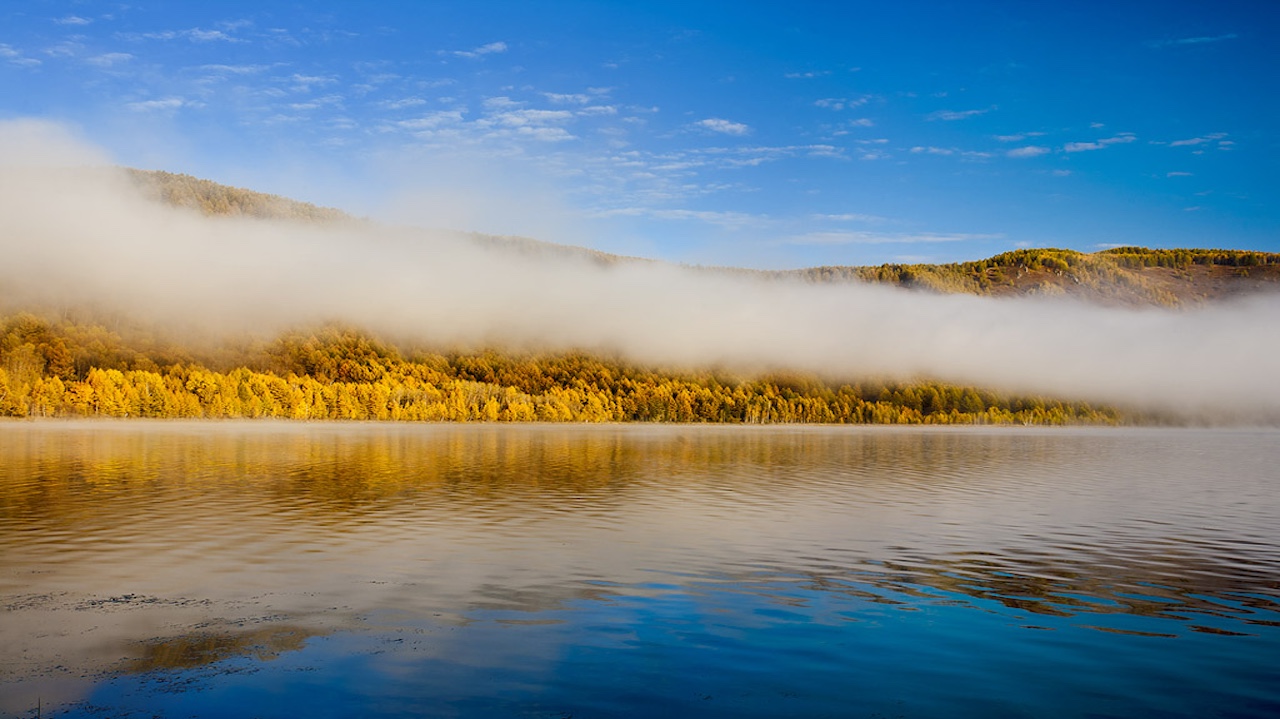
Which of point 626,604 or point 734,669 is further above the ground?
point 734,669

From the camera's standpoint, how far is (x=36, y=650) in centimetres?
2020

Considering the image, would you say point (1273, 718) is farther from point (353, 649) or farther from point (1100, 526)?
point (1100, 526)

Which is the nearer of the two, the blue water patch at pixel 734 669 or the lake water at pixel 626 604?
the blue water patch at pixel 734 669

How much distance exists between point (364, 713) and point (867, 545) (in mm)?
26405

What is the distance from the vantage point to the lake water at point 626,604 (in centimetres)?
1825

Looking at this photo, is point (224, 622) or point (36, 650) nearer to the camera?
point (36, 650)

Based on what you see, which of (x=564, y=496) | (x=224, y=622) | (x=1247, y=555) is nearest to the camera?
(x=224, y=622)

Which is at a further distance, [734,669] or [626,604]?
[626,604]

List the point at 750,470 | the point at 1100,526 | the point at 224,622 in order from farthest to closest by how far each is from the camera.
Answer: the point at 750,470 < the point at 1100,526 < the point at 224,622

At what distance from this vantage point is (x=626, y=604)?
1037 inches

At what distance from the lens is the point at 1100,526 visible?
151 feet

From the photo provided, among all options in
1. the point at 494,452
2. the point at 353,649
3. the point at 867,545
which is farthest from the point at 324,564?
the point at 494,452

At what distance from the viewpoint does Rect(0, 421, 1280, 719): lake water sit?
59.9 ft

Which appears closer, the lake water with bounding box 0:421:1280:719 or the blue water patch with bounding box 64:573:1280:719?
the blue water patch with bounding box 64:573:1280:719
